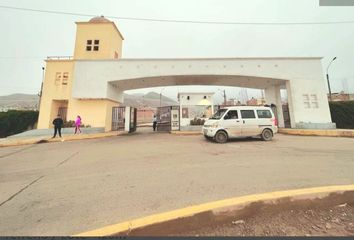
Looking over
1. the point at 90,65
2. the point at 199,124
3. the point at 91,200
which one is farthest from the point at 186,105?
the point at 91,200

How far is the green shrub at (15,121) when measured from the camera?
66.6 feet

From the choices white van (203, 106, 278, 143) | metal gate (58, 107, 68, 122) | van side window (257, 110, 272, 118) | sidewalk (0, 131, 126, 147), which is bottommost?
sidewalk (0, 131, 126, 147)

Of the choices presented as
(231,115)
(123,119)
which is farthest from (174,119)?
(231,115)

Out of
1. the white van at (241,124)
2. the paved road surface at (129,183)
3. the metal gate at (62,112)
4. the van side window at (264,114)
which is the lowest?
the paved road surface at (129,183)

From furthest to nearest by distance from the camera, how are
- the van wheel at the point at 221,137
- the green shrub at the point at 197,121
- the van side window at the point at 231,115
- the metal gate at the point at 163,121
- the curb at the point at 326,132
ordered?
the metal gate at the point at 163,121, the green shrub at the point at 197,121, the curb at the point at 326,132, the van side window at the point at 231,115, the van wheel at the point at 221,137

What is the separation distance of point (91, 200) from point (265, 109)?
11.4 meters

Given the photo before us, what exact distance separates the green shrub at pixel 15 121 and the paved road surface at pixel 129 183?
17.9m

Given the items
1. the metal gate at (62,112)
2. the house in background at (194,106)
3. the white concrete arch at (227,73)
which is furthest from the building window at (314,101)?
the metal gate at (62,112)

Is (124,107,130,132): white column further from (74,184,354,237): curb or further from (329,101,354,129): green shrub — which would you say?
(329,101,354,129): green shrub

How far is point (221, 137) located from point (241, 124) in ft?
5.03

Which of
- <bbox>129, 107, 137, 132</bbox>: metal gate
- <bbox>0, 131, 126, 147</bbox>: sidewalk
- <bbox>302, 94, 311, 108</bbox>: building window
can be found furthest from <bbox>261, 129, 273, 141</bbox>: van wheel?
<bbox>129, 107, 137, 132</bbox>: metal gate

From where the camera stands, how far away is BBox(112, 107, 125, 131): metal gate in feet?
66.1

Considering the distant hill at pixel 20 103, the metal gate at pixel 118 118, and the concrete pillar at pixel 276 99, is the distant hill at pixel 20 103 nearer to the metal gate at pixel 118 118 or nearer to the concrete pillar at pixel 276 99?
the metal gate at pixel 118 118

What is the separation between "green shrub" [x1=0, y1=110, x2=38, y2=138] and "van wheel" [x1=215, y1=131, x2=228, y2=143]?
76.9 feet
